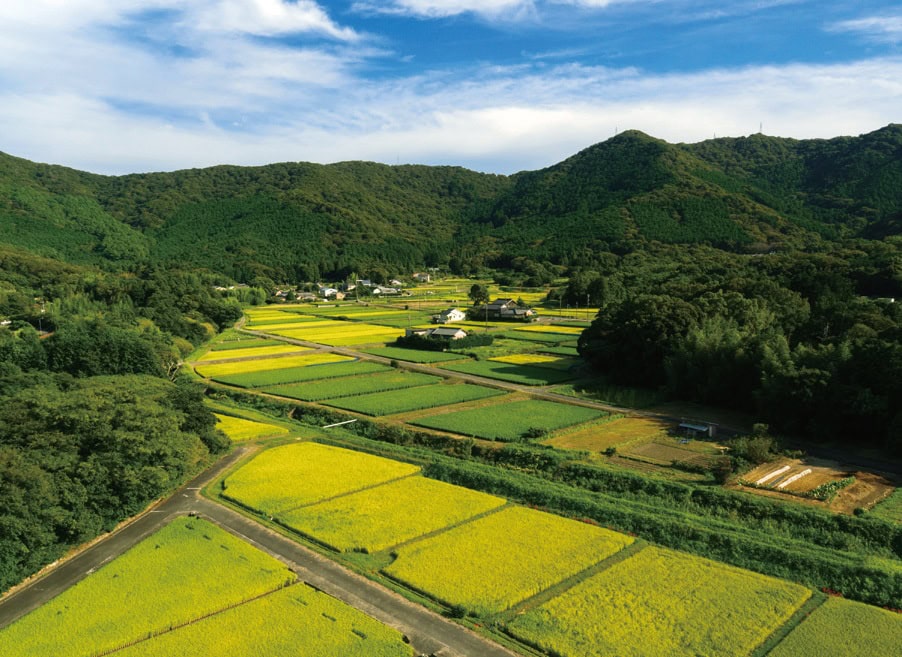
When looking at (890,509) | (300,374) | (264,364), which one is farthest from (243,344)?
(890,509)

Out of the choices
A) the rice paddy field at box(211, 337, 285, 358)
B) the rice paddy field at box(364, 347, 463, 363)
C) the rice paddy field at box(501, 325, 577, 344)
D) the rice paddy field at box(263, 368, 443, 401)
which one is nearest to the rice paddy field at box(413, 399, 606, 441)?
the rice paddy field at box(263, 368, 443, 401)

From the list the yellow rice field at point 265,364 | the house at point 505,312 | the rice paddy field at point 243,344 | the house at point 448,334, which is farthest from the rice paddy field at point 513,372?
the house at point 505,312

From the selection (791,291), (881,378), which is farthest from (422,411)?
(791,291)

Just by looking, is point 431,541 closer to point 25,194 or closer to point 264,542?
point 264,542

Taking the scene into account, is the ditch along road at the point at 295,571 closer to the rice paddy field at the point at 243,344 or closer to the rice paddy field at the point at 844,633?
the rice paddy field at the point at 844,633

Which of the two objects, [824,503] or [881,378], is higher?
[881,378]

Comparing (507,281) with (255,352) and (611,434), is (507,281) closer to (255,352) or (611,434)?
(255,352)
